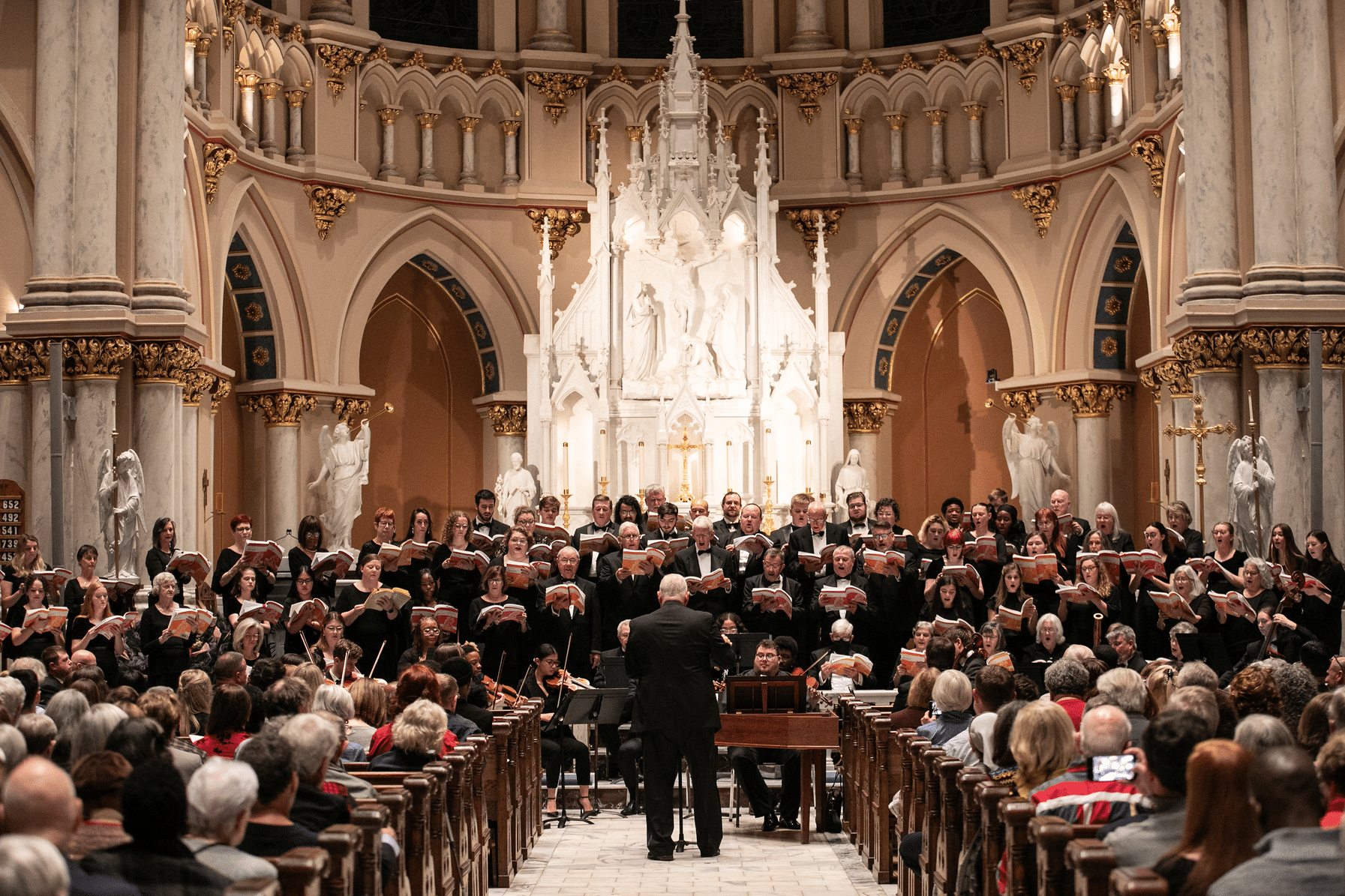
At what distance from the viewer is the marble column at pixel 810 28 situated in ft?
59.0

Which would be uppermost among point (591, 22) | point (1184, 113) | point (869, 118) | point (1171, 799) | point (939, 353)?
point (591, 22)

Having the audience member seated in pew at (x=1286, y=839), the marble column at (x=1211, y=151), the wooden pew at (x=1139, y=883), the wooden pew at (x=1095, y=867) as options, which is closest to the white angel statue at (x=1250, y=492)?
the marble column at (x=1211, y=151)

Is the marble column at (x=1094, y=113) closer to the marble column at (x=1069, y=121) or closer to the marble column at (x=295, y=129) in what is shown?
the marble column at (x=1069, y=121)

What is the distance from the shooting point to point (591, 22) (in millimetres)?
18312

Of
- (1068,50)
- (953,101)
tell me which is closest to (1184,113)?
(1068,50)

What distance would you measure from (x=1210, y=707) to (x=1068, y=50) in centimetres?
1264

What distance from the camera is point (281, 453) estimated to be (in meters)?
16.7

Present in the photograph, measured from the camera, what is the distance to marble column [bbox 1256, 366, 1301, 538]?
37.8ft

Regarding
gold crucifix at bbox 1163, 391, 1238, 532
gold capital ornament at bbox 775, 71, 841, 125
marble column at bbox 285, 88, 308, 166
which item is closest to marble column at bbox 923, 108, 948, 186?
gold capital ornament at bbox 775, 71, 841, 125

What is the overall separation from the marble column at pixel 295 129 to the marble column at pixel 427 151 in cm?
142

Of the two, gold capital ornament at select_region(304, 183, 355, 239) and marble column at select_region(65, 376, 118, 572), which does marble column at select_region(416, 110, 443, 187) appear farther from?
marble column at select_region(65, 376, 118, 572)

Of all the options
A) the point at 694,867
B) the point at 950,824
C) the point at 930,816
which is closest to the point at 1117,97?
the point at 694,867

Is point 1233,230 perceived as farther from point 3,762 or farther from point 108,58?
point 3,762

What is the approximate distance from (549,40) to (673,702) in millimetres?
11425
